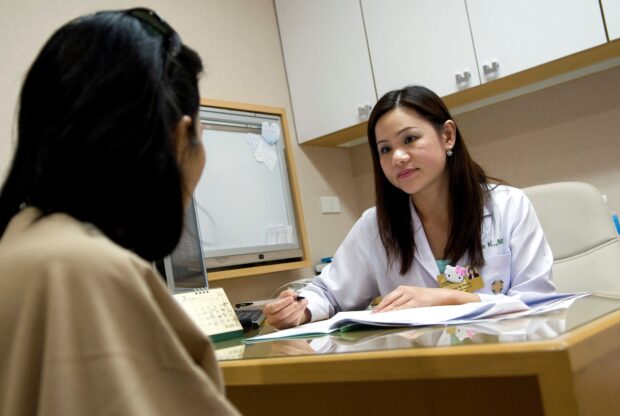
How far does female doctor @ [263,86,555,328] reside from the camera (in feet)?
4.74

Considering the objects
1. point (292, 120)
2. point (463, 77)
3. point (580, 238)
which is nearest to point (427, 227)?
point (580, 238)

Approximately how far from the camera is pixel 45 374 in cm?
41

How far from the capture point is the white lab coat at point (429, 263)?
140cm

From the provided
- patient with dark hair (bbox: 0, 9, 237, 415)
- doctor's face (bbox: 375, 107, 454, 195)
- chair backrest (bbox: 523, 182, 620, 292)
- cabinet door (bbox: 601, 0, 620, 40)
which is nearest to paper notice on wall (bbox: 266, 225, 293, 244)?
doctor's face (bbox: 375, 107, 454, 195)

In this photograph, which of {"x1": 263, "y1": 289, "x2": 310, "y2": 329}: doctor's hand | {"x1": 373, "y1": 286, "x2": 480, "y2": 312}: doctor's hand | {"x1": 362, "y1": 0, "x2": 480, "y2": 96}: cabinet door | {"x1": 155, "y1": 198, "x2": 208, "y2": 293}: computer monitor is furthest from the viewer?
{"x1": 362, "y1": 0, "x2": 480, "y2": 96}: cabinet door

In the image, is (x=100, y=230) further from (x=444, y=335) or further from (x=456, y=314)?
(x=456, y=314)

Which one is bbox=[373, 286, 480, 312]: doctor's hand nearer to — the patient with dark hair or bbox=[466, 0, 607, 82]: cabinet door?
the patient with dark hair

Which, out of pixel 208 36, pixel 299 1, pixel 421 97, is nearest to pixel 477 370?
pixel 421 97

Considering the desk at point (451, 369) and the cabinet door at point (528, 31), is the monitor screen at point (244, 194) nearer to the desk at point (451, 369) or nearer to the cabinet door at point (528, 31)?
the cabinet door at point (528, 31)

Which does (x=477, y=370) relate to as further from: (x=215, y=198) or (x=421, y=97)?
(x=215, y=198)

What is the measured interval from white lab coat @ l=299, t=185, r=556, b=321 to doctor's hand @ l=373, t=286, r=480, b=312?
7.5 inches

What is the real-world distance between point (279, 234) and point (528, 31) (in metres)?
1.31

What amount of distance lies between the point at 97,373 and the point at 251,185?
7.10 feet

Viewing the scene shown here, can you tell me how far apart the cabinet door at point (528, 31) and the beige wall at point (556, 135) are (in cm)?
37
